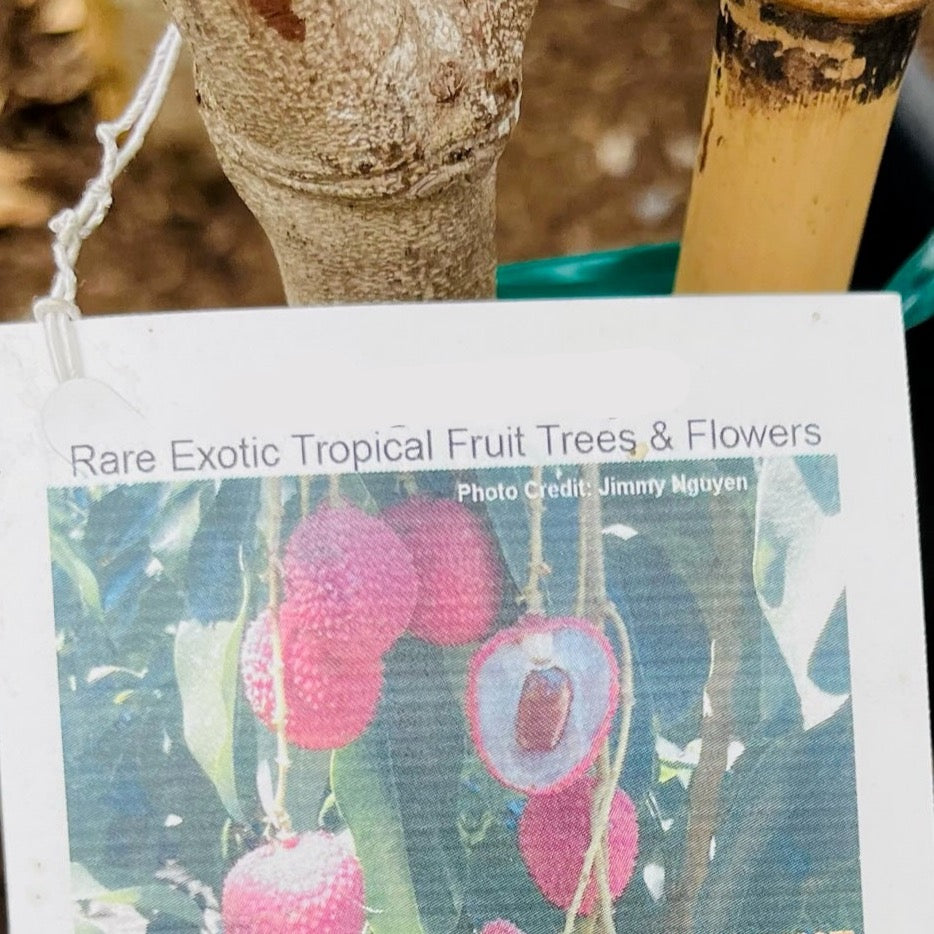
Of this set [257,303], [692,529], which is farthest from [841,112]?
[257,303]

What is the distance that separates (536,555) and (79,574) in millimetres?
168

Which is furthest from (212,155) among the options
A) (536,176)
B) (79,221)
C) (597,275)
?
(79,221)

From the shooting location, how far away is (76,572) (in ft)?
1.30

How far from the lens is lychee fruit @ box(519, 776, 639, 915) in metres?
0.40

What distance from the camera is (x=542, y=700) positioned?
0.41 m

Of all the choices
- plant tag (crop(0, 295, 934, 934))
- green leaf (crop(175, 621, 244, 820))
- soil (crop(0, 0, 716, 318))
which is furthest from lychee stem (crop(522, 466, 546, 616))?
soil (crop(0, 0, 716, 318))

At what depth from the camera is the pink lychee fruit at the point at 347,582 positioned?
15.7 inches

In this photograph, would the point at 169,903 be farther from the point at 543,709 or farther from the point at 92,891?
the point at 543,709

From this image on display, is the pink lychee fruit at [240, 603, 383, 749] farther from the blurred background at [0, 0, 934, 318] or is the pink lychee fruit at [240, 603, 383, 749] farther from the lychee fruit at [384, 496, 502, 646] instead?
the blurred background at [0, 0, 934, 318]

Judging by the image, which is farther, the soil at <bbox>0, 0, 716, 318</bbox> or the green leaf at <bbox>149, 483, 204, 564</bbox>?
the soil at <bbox>0, 0, 716, 318</bbox>

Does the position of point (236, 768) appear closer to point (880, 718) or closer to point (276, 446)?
point (276, 446)

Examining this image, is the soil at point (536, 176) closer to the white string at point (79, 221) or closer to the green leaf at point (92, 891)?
the white string at point (79, 221)

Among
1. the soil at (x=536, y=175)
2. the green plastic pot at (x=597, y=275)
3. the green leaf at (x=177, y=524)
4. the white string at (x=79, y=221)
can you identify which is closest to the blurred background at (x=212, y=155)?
the soil at (x=536, y=175)

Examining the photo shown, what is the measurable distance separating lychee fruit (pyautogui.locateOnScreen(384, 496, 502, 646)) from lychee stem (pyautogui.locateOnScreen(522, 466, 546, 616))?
12 millimetres
